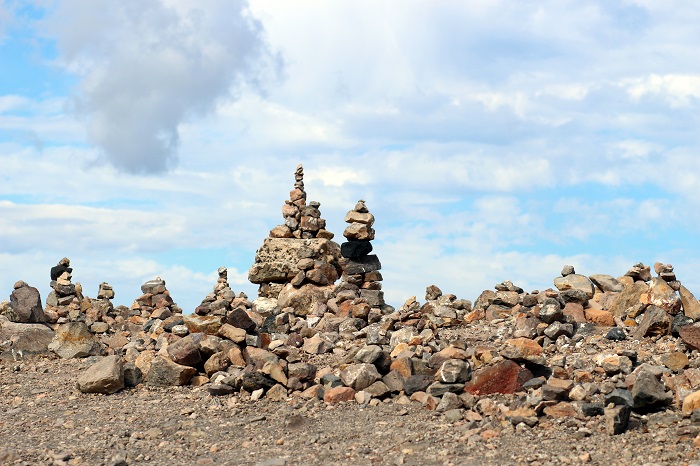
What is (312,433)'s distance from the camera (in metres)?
11.7

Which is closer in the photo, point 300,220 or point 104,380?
point 104,380

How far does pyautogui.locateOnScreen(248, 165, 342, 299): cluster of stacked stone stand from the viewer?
26.6 metres

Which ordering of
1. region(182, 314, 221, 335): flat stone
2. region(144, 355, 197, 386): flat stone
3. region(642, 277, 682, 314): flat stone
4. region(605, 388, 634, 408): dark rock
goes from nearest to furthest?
1. region(605, 388, 634, 408): dark rock
2. region(144, 355, 197, 386): flat stone
3. region(182, 314, 221, 335): flat stone
4. region(642, 277, 682, 314): flat stone

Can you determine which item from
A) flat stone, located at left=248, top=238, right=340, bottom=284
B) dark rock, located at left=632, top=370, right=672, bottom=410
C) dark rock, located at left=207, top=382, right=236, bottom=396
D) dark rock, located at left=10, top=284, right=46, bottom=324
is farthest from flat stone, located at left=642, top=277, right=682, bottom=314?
dark rock, located at left=10, top=284, right=46, bottom=324

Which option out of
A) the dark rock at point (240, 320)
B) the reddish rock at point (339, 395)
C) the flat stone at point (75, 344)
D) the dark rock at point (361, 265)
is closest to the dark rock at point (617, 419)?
the reddish rock at point (339, 395)

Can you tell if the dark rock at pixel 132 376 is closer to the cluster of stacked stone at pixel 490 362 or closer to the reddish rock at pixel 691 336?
the cluster of stacked stone at pixel 490 362

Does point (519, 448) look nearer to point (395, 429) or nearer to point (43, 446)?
point (395, 429)

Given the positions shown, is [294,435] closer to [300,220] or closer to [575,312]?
[575,312]

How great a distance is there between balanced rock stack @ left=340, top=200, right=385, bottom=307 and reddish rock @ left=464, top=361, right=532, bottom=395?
12945 mm

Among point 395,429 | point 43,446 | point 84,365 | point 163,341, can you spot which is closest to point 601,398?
point 395,429

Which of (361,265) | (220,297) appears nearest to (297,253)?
(361,265)

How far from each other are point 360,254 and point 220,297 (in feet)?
20.8

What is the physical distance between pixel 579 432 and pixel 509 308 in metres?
9.62

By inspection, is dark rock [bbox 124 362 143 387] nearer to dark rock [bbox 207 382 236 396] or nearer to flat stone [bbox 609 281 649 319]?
dark rock [bbox 207 382 236 396]
